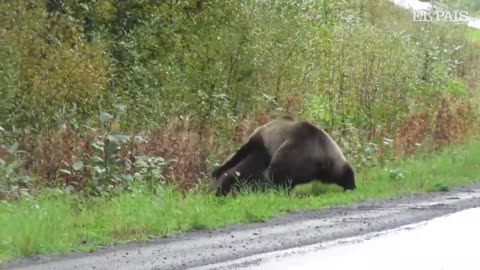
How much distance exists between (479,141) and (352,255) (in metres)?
12.0

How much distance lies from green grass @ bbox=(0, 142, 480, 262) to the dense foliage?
2.83 ft

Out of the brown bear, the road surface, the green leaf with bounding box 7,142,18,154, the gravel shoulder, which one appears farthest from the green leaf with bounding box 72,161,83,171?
the road surface

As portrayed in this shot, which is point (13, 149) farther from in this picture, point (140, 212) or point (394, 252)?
point (394, 252)

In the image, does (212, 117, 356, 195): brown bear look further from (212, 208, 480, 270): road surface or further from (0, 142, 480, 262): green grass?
(212, 208, 480, 270): road surface

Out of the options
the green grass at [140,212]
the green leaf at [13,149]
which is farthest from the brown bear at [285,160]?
the green leaf at [13,149]

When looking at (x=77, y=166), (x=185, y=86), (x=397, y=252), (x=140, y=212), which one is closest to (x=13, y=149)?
(x=77, y=166)

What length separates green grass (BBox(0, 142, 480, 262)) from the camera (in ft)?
30.2

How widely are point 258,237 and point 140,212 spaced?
1.65 meters

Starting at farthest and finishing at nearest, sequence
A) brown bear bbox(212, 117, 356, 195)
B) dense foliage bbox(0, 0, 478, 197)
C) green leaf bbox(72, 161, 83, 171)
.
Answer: brown bear bbox(212, 117, 356, 195) → dense foliage bbox(0, 0, 478, 197) → green leaf bbox(72, 161, 83, 171)

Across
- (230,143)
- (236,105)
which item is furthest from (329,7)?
(230,143)

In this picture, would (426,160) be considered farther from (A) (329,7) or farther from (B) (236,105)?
(A) (329,7)

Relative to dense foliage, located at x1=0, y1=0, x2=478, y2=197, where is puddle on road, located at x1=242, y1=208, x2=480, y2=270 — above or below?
below

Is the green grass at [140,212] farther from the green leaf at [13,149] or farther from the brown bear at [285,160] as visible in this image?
the green leaf at [13,149]

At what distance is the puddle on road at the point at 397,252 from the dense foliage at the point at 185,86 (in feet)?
12.2
